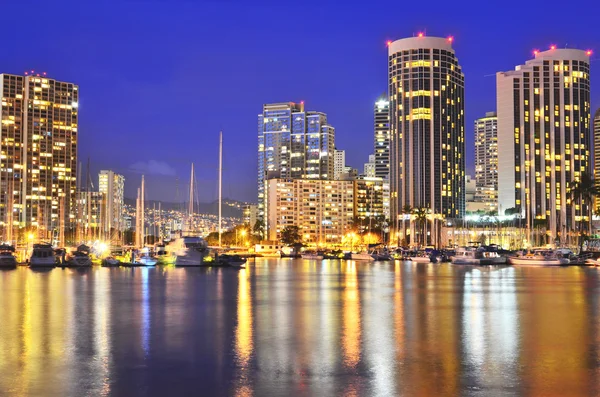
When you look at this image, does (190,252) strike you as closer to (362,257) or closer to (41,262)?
(41,262)

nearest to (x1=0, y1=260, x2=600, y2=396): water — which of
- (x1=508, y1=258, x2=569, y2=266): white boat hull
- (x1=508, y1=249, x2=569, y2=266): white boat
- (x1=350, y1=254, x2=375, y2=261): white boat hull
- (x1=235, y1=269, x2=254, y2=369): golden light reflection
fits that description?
(x1=235, y1=269, x2=254, y2=369): golden light reflection

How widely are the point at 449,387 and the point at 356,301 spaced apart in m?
26.4

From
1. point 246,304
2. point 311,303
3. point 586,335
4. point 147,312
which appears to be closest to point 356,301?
point 311,303

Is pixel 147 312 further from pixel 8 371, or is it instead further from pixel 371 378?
pixel 371 378

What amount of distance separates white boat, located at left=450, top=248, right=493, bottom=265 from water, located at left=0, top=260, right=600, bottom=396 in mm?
84405

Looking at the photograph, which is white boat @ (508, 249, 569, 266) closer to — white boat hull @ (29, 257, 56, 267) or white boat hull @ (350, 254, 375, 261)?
white boat hull @ (350, 254, 375, 261)

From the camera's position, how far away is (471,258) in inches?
5217

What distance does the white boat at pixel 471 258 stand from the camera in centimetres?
12988

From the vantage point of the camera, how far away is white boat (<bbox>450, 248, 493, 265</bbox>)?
130m

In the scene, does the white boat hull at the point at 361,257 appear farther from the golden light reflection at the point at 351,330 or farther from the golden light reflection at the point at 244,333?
the golden light reflection at the point at 244,333

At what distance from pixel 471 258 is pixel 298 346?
110 metres

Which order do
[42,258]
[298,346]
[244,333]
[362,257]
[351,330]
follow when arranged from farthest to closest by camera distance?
1. [362,257]
2. [42,258]
3. [351,330]
4. [244,333]
5. [298,346]

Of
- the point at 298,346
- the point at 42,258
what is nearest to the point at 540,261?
the point at 42,258

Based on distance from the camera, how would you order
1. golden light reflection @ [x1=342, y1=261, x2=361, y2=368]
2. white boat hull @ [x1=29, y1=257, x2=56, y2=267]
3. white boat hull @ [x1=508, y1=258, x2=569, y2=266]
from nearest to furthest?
golden light reflection @ [x1=342, y1=261, x2=361, y2=368] → white boat hull @ [x1=29, y1=257, x2=56, y2=267] → white boat hull @ [x1=508, y1=258, x2=569, y2=266]
